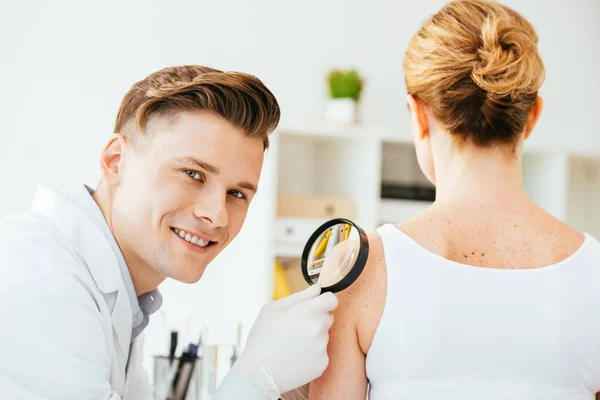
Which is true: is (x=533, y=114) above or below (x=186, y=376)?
above

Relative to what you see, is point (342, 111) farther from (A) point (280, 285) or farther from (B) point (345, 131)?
(A) point (280, 285)

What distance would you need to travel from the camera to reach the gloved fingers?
115 cm

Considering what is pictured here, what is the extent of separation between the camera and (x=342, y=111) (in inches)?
109

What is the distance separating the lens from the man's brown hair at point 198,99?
1.27 m

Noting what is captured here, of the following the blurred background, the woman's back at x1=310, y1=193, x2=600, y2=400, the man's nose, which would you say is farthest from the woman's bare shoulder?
the blurred background

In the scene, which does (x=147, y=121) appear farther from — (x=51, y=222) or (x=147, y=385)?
(x=147, y=385)

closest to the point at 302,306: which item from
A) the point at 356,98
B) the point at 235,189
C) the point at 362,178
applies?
the point at 235,189

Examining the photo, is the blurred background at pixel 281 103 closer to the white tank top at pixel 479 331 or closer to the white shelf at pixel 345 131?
the white shelf at pixel 345 131

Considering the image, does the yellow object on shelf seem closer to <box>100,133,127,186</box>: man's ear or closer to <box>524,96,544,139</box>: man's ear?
<box>100,133,127,186</box>: man's ear

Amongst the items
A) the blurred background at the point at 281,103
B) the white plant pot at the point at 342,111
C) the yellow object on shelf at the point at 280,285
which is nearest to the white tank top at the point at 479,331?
the blurred background at the point at 281,103

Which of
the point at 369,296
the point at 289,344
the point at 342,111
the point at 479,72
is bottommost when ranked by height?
the point at 289,344

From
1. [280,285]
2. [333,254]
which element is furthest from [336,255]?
[280,285]

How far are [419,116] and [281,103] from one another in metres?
1.81

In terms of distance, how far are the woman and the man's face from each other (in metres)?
0.30
